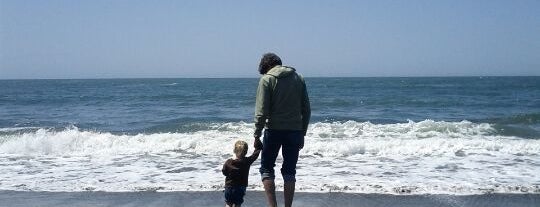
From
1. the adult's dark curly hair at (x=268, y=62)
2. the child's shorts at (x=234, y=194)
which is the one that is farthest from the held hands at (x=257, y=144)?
the adult's dark curly hair at (x=268, y=62)

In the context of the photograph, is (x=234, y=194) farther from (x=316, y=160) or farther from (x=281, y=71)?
(x=316, y=160)

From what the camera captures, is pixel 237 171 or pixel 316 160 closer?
pixel 237 171

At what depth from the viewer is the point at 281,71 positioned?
4.63m

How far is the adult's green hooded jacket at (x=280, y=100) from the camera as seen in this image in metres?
4.55

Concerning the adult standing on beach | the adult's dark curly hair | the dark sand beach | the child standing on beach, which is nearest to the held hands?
the adult standing on beach

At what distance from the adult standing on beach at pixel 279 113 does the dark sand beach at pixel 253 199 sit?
135 centimetres

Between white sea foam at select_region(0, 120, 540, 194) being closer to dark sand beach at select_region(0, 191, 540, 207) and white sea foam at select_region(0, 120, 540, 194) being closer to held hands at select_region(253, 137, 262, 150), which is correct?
dark sand beach at select_region(0, 191, 540, 207)

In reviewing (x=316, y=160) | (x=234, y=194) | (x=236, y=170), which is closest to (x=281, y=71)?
(x=236, y=170)

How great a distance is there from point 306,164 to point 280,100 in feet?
15.8

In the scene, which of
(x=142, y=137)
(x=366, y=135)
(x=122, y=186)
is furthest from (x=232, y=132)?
(x=122, y=186)

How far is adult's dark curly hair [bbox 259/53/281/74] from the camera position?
4770mm

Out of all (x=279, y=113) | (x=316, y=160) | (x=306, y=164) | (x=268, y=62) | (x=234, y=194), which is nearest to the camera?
(x=279, y=113)

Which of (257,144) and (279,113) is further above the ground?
(279,113)

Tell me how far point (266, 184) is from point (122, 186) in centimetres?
328
